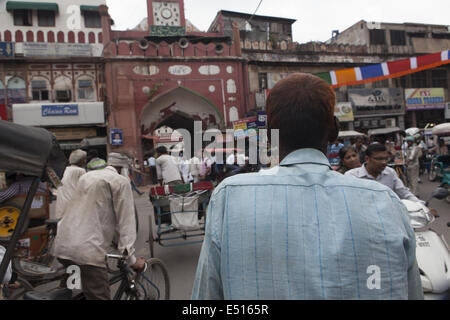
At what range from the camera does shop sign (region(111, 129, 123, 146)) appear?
52.0 feet

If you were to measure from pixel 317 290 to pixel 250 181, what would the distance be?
0.35 meters

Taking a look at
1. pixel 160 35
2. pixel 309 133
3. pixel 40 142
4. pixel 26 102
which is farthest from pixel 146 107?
pixel 309 133

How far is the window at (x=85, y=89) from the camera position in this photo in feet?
56.1

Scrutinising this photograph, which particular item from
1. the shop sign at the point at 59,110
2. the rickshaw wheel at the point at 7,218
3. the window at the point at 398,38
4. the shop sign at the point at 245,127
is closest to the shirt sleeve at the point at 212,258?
the rickshaw wheel at the point at 7,218

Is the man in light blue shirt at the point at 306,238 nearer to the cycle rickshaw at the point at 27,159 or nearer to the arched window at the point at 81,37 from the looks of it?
the cycle rickshaw at the point at 27,159

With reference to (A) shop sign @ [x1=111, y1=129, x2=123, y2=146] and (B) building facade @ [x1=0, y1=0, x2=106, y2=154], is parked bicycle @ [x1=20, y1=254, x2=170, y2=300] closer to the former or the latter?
(A) shop sign @ [x1=111, y1=129, x2=123, y2=146]

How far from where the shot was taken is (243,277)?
93 cm

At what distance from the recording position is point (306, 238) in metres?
0.90

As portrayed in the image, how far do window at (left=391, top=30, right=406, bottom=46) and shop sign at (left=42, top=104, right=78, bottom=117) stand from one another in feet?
66.1

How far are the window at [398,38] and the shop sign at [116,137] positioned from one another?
60.3 ft

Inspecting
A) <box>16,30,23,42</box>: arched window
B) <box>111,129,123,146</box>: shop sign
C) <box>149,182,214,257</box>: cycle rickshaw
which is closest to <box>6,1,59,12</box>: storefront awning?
<box>16,30,23,42</box>: arched window

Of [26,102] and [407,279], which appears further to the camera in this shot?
[26,102]
